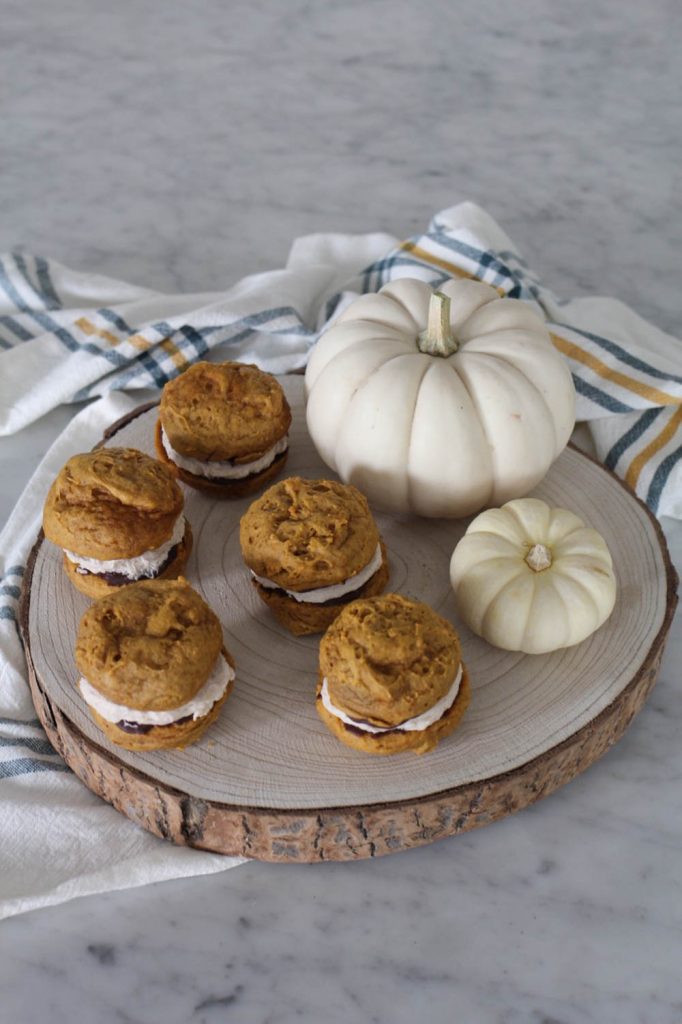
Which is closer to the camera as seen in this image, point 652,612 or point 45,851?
point 45,851

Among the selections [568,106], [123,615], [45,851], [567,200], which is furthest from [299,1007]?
[568,106]

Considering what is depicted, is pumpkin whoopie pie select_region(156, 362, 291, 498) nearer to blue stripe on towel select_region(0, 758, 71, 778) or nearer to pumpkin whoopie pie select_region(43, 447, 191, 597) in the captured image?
pumpkin whoopie pie select_region(43, 447, 191, 597)

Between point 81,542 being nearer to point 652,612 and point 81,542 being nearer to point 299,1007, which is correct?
point 299,1007

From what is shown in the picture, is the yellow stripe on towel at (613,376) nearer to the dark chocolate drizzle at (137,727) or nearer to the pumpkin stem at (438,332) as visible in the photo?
the pumpkin stem at (438,332)

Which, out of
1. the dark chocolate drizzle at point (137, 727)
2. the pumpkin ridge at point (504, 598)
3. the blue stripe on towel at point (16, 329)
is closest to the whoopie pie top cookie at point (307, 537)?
the pumpkin ridge at point (504, 598)

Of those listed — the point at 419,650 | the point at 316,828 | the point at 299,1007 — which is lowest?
the point at 299,1007

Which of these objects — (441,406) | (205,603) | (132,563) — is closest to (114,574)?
(132,563)

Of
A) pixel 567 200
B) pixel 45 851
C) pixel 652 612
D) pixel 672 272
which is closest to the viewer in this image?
pixel 45 851

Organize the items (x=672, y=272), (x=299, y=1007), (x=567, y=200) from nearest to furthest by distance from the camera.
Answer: (x=299, y=1007), (x=672, y=272), (x=567, y=200)
